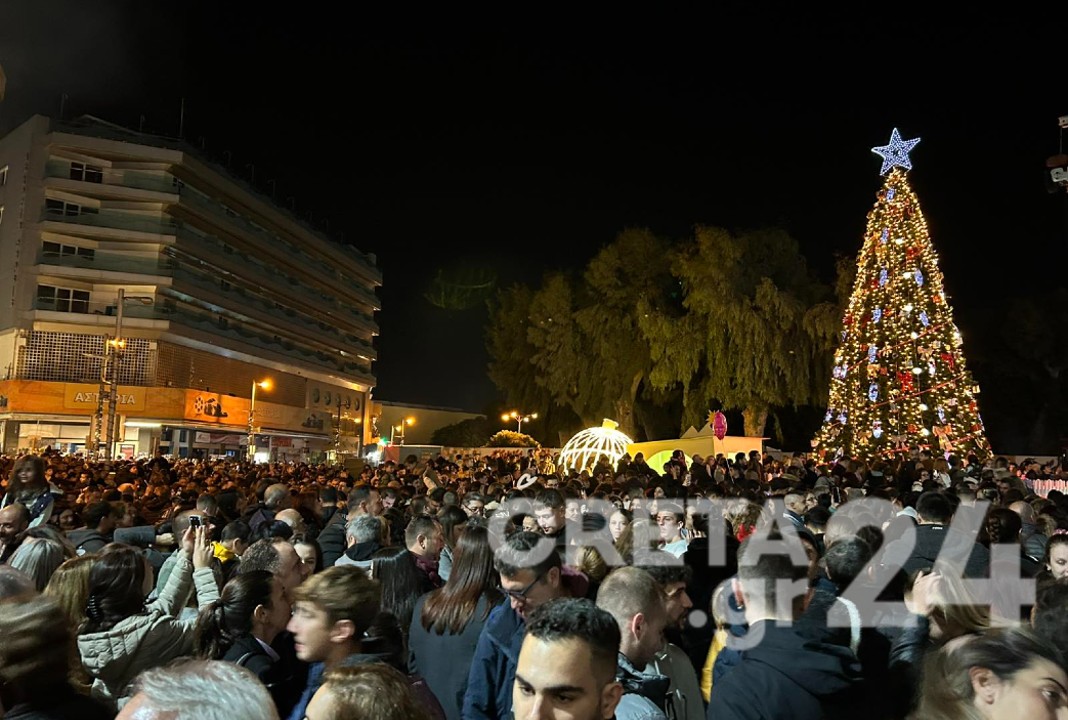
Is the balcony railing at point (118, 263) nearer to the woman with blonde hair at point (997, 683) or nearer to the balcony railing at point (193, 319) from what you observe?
the balcony railing at point (193, 319)

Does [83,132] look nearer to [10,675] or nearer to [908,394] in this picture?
[908,394]

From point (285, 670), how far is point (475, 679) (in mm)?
790

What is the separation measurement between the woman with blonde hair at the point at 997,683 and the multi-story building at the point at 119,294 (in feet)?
132

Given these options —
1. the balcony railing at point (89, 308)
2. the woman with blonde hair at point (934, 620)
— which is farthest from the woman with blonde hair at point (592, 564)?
the balcony railing at point (89, 308)

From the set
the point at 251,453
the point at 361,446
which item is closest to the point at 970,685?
the point at 251,453

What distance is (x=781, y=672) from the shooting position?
9.31 ft

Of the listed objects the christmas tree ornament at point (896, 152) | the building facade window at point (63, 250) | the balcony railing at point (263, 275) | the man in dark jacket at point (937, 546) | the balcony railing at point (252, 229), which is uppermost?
the balcony railing at point (252, 229)

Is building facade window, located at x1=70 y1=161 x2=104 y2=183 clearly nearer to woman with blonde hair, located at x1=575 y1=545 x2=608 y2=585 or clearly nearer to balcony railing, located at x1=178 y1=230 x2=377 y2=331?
balcony railing, located at x1=178 y1=230 x2=377 y2=331

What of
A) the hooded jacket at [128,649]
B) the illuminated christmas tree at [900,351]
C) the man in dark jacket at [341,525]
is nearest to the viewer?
the hooded jacket at [128,649]

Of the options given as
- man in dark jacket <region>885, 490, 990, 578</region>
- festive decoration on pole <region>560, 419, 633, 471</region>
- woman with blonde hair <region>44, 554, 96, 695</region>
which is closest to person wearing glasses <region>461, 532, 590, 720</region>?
woman with blonde hair <region>44, 554, 96, 695</region>

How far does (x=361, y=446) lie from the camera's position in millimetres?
72062

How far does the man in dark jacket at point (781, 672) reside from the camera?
2781 mm

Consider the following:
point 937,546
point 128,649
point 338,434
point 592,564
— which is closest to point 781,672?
point 592,564

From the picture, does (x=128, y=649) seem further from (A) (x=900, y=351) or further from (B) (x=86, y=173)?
(B) (x=86, y=173)
